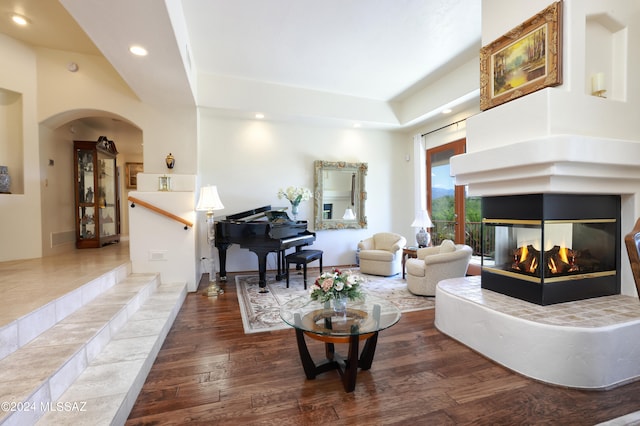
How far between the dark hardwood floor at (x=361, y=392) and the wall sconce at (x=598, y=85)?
2.32 metres

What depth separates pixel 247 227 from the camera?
441cm

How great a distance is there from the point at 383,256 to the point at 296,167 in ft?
8.14

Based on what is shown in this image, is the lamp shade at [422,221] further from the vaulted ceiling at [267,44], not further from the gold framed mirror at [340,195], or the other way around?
the vaulted ceiling at [267,44]

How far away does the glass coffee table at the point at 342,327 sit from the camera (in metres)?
2.01

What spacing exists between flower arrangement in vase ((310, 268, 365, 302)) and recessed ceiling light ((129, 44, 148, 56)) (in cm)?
306

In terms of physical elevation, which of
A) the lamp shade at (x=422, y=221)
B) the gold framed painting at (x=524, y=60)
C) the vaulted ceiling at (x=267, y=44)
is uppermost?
the vaulted ceiling at (x=267, y=44)

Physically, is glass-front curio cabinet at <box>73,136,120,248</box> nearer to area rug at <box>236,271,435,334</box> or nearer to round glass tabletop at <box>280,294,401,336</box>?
area rug at <box>236,271,435,334</box>

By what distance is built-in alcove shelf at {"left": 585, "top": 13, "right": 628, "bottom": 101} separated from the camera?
2.56 m

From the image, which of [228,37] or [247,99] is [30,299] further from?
[247,99]

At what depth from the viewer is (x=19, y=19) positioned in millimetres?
3590

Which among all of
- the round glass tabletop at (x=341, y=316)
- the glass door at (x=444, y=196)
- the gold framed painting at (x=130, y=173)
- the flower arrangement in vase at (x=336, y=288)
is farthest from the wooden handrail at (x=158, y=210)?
the gold framed painting at (x=130, y=173)

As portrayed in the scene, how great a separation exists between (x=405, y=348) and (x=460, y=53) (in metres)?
4.14

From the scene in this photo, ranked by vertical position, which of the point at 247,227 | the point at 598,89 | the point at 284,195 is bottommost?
the point at 247,227

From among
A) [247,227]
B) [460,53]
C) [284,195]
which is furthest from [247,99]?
[460,53]
